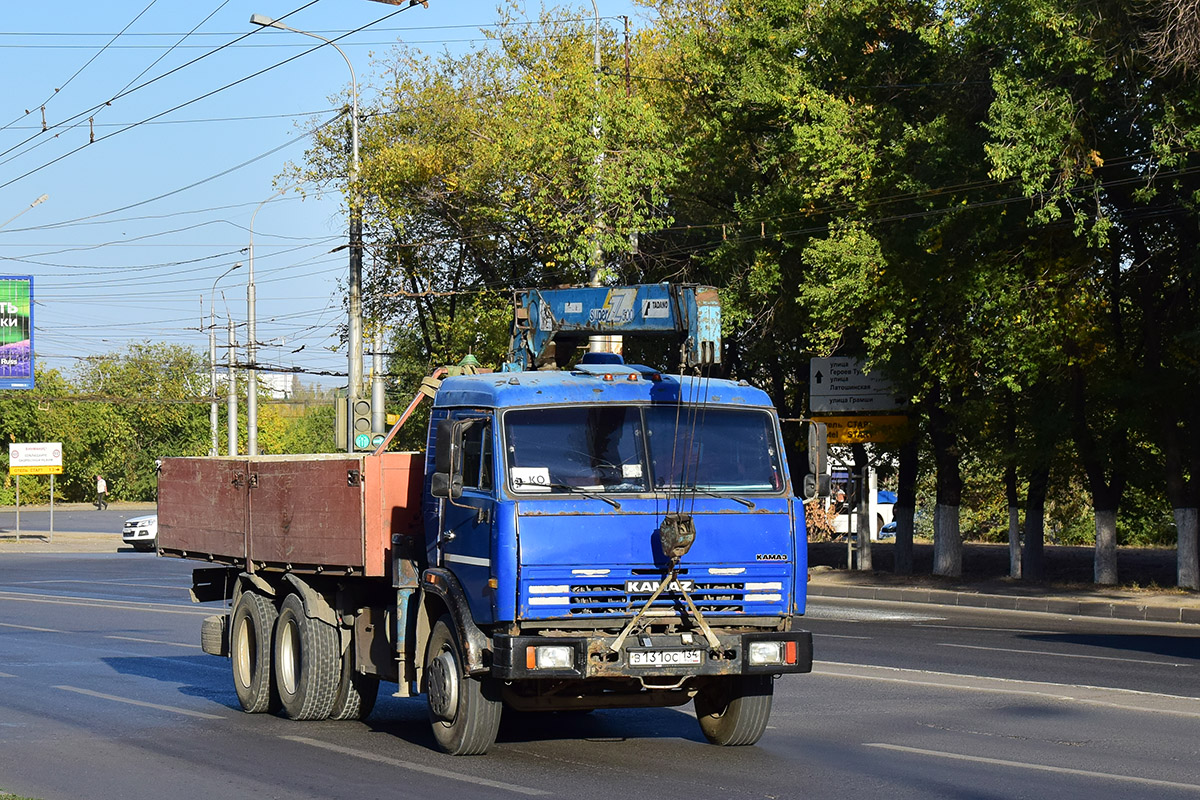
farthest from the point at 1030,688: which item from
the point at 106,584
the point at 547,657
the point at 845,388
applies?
the point at 106,584

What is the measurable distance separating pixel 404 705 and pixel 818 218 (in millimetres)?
18376

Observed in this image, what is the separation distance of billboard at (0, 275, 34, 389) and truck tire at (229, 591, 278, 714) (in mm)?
41469

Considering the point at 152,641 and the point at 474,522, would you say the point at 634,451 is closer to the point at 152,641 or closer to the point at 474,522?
the point at 474,522

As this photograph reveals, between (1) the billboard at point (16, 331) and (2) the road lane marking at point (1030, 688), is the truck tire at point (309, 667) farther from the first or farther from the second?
(1) the billboard at point (16, 331)

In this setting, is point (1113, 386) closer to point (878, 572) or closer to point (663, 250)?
point (878, 572)

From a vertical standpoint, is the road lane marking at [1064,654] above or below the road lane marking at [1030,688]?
below

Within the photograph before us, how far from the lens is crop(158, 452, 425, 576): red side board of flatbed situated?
1108cm

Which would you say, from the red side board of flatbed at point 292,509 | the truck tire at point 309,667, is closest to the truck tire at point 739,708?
the red side board of flatbed at point 292,509

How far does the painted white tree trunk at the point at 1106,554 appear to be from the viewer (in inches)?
1085

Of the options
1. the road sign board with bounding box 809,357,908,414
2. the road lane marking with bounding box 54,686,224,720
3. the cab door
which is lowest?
the road lane marking with bounding box 54,686,224,720

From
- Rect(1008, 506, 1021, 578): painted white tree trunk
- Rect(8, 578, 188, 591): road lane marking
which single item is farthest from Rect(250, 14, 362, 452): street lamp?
Rect(1008, 506, 1021, 578): painted white tree trunk

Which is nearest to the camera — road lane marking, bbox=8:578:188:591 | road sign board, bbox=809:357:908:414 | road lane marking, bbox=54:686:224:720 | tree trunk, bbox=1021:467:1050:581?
road lane marking, bbox=54:686:224:720

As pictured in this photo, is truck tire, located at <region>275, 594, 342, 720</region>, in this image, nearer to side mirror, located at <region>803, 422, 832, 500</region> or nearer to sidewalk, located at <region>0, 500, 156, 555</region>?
side mirror, located at <region>803, 422, 832, 500</region>

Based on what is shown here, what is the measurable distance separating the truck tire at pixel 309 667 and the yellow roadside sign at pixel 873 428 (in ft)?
70.3
